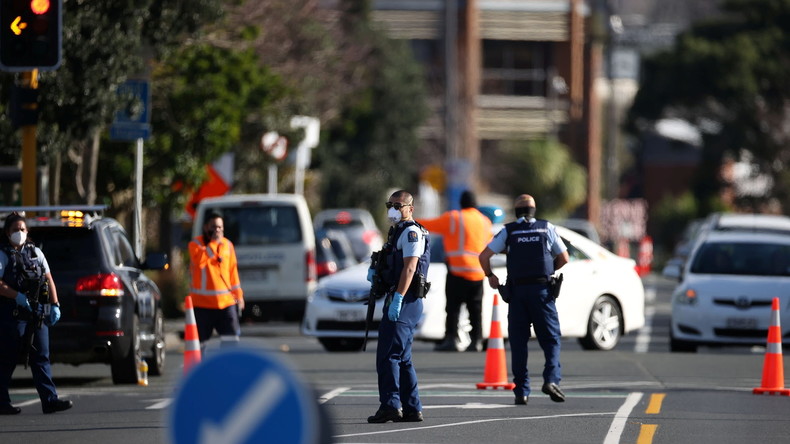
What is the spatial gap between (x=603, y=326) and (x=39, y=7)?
7.92m

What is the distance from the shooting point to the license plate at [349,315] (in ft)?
67.4

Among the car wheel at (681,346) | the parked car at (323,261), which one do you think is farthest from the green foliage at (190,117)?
the car wheel at (681,346)

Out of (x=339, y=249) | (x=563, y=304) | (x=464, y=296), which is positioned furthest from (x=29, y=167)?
(x=339, y=249)

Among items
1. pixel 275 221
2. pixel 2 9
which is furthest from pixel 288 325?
pixel 2 9

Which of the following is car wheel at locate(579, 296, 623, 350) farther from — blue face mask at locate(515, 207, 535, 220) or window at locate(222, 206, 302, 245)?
blue face mask at locate(515, 207, 535, 220)

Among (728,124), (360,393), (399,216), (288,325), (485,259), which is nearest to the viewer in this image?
(399,216)

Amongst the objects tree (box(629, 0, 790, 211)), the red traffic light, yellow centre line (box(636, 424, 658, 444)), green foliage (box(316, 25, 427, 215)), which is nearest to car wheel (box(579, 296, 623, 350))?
the red traffic light

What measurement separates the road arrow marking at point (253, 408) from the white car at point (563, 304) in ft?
48.0

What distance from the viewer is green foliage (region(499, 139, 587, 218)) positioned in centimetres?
6594

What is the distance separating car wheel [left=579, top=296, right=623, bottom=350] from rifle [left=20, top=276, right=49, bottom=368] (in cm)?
853

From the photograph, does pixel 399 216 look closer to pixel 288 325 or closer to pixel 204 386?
pixel 204 386

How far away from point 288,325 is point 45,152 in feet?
28.3

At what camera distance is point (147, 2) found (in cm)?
2148

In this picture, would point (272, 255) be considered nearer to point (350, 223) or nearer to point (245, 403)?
point (245, 403)
